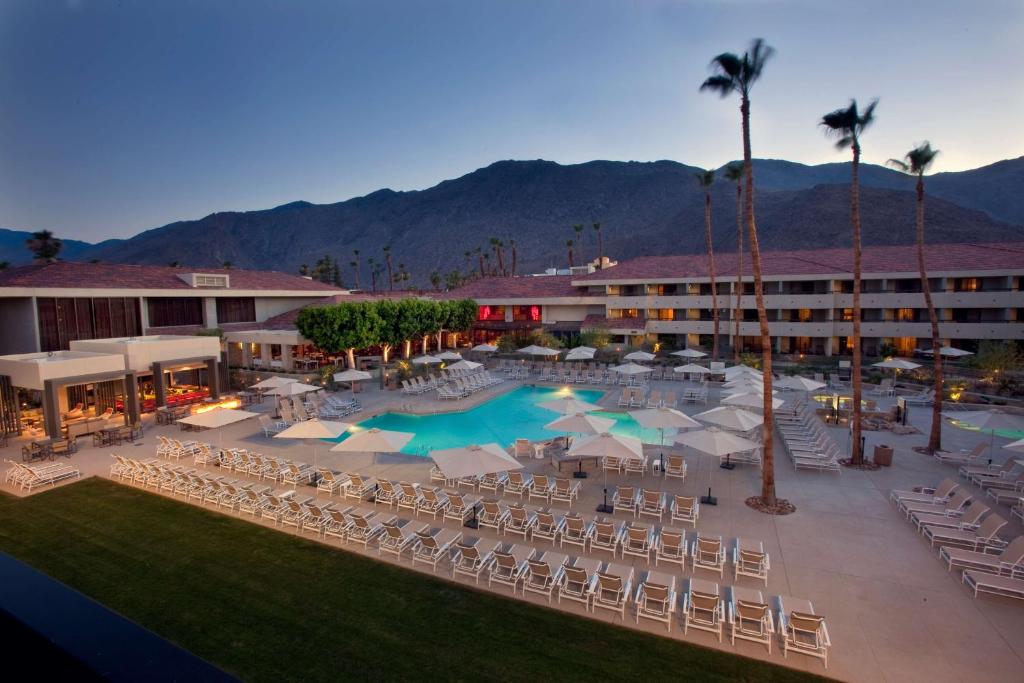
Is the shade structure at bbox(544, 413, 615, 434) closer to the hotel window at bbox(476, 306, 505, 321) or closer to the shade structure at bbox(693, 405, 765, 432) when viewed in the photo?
the shade structure at bbox(693, 405, 765, 432)

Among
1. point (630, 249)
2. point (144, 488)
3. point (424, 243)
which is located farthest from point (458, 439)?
point (424, 243)

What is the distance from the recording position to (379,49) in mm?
75125

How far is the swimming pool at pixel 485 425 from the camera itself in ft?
65.7

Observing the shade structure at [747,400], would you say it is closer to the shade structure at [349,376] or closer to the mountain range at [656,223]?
the shade structure at [349,376]

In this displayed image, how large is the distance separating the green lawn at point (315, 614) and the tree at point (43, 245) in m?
53.6

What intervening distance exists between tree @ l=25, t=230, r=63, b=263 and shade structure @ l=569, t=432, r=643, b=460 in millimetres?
61315

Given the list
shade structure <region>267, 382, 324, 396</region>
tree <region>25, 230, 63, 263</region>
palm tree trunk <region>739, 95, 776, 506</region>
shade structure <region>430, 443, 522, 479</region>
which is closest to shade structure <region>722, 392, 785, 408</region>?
palm tree trunk <region>739, 95, 776, 506</region>

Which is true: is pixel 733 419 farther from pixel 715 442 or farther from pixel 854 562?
pixel 854 562

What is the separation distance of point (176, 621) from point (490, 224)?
595 ft

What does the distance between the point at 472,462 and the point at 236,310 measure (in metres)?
34.4

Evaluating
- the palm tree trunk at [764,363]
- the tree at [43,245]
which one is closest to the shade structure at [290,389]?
the palm tree trunk at [764,363]

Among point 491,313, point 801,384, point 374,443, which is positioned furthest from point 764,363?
point 491,313

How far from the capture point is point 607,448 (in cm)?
1272

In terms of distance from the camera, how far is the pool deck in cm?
744
